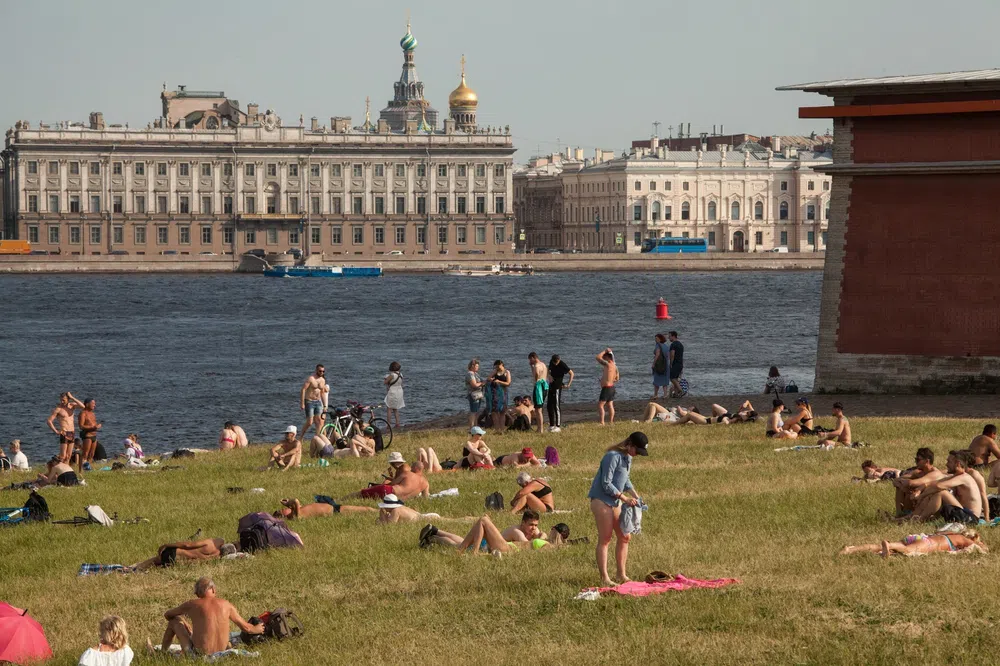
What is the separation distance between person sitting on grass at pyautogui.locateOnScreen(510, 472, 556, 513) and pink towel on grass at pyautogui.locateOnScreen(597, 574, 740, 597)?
3.88 meters

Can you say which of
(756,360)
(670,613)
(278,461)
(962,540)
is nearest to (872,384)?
(278,461)

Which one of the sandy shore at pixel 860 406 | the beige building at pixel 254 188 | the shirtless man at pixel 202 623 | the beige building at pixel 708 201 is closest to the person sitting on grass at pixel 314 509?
the shirtless man at pixel 202 623

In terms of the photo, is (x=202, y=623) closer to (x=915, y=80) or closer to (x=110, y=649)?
(x=110, y=649)

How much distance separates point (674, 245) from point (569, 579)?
156 metres

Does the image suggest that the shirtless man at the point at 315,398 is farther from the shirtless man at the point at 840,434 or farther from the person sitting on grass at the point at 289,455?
the shirtless man at the point at 840,434

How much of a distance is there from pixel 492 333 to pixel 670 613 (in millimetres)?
66391

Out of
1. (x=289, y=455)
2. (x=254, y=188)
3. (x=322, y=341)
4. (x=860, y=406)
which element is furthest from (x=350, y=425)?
(x=254, y=188)

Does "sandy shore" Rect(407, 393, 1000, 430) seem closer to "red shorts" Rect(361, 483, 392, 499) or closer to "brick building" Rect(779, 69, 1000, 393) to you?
"brick building" Rect(779, 69, 1000, 393)

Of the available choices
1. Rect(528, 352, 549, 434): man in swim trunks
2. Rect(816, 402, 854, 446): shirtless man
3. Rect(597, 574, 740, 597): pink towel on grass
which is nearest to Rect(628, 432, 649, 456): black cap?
Rect(597, 574, 740, 597): pink towel on grass

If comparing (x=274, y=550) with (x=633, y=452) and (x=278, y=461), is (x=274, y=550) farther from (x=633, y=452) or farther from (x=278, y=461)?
(x=278, y=461)

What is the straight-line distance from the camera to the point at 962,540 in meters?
15.7

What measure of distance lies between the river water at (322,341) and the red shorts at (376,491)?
18689mm

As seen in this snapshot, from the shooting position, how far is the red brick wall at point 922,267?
32.4m

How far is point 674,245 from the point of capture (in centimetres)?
17012
